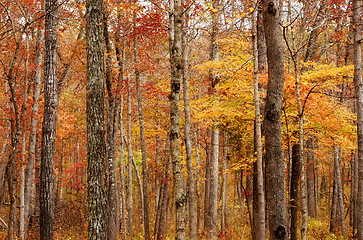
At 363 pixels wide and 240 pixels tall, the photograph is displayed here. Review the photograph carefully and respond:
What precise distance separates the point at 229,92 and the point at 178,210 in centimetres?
542

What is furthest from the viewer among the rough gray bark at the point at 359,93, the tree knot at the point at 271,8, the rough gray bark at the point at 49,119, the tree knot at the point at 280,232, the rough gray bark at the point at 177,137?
the rough gray bark at the point at 49,119

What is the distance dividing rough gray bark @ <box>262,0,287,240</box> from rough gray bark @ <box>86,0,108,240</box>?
328cm

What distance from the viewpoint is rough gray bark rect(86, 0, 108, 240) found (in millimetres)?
5254

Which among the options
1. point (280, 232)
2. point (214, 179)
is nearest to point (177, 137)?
point (280, 232)

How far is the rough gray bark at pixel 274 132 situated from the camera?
11.9 ft

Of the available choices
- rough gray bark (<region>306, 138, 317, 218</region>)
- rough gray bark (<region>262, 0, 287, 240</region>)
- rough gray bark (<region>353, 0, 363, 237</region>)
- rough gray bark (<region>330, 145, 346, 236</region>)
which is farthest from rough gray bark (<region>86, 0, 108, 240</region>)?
rough gray bark (<region>306, 138, 317, 218</region>)

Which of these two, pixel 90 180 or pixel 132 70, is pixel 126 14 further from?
pixel 90 180

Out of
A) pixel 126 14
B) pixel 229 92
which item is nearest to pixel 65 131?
pixel 126 14

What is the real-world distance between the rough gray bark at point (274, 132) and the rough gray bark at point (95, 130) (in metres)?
3.28

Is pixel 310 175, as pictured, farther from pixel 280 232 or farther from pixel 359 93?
pixel 280 232

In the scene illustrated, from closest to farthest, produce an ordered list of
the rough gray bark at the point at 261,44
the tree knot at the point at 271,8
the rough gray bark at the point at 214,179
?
the tree knot at the point at 271,8, the rough gray bark at the point at 261,44, the rough gray bark at the point at 214,179

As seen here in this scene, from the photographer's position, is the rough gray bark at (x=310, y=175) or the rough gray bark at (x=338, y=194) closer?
the rough gray bark at (x=338, y=194)

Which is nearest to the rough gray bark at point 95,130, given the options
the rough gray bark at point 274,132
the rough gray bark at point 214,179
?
the rough gray bark at point 274,132

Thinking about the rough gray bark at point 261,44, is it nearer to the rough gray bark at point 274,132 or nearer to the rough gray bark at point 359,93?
the rough gray bark at point 359,93
